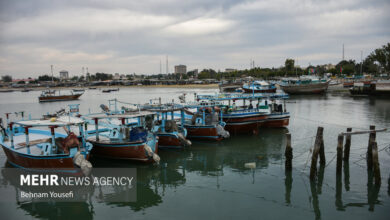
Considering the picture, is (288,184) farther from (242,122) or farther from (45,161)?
(45,161)

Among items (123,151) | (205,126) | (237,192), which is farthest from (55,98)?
(237,192)

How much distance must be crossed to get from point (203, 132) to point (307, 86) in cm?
6318

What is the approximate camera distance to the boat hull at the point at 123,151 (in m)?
17.7

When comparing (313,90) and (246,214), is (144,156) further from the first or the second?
(313,90)

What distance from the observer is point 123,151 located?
18078 millimetres

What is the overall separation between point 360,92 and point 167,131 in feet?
205

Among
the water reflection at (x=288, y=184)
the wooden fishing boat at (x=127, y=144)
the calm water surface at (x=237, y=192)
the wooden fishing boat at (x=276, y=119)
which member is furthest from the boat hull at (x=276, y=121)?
the wooden fishing boat at (x=127, y=144)

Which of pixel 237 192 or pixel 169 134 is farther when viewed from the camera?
pixel 169 134

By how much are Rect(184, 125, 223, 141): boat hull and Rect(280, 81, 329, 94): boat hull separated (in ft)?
205

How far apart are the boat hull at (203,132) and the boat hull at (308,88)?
62.4m

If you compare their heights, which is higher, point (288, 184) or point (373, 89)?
point (373, 89)

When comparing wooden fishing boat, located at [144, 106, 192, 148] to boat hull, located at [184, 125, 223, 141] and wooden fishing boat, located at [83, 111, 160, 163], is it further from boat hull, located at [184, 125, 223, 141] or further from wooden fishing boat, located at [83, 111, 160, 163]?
wooden fishing boat, located at [83, 111, 160, 163]

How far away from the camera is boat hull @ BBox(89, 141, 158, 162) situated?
695 inches

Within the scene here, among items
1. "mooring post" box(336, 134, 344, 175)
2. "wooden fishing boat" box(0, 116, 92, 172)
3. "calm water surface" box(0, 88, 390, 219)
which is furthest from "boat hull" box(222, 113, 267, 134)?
"wooden fishing boat" box(0, 116, 92, 172)
